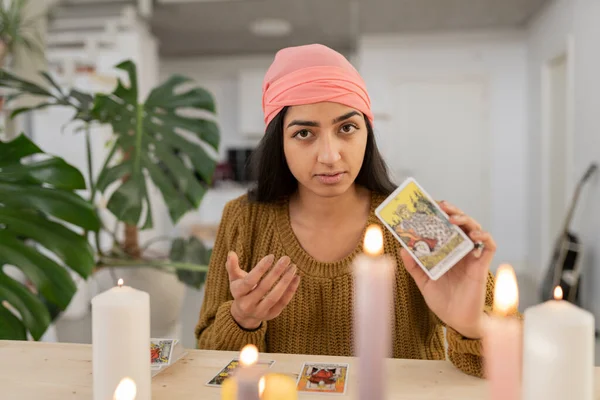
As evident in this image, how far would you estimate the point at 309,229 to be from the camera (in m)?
1.31

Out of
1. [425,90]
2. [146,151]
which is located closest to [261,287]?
[146,151]

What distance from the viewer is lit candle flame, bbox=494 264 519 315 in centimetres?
47

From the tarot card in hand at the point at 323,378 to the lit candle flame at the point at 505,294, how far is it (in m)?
0.36

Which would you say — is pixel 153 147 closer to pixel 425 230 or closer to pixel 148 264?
pixel 148 264

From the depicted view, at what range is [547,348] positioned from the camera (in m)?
0.45

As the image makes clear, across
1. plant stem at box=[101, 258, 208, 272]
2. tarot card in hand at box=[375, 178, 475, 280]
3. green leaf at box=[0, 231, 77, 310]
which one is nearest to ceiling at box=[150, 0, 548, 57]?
plant stem at box=[101, 258, 208, 272]

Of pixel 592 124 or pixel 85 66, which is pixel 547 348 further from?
pixel 85 66

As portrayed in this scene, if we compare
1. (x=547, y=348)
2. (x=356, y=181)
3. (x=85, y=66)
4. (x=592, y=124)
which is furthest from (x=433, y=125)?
(x=547, y=348)

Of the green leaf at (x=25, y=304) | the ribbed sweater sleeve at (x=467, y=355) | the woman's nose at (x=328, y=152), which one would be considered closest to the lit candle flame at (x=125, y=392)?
the ribbed sweater sleeve at (x=467, y=355)

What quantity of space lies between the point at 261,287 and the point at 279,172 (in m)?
0.44

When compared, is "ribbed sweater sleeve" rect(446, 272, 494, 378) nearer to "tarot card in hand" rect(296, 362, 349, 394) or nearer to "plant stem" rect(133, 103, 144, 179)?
"tarot card in hand" rect(296, 362, 349, 394)

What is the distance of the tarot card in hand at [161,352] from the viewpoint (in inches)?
34.1

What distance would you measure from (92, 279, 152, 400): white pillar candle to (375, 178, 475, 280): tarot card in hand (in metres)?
0.38

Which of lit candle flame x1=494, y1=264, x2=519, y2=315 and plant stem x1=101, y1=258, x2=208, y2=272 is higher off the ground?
lit candle flame x1=494, y1=264, x2=519, y2=315
